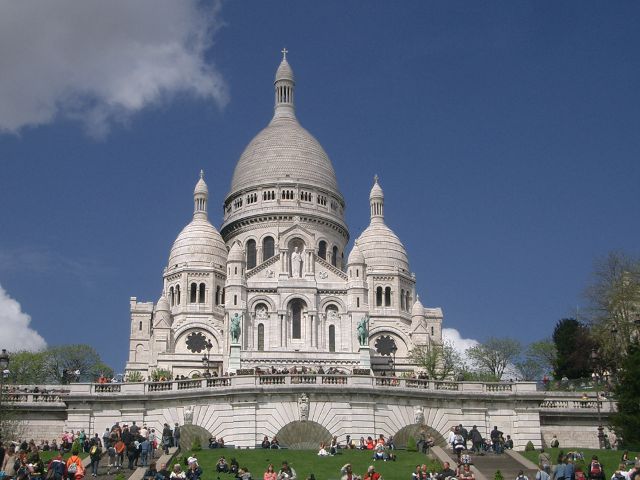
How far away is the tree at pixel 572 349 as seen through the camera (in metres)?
76.2

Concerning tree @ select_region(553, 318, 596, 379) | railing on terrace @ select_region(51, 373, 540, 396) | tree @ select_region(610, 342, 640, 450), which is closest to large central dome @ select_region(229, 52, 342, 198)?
tree @ select_region(553, 318, 596, 379)

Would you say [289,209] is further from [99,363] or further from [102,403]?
[102,403]

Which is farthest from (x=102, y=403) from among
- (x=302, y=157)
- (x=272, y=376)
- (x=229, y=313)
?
(x=302, y=157)

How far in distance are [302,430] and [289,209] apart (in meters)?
68.0

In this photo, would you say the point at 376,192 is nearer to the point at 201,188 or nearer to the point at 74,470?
the point at 201,188

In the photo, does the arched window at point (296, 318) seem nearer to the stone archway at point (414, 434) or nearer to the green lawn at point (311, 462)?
the stone archway at point (414, 434)

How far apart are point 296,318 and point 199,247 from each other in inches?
581

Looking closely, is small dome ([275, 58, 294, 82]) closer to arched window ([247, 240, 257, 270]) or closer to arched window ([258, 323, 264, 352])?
arched window ([247, 240, 257, 270])

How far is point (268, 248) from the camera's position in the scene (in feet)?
378

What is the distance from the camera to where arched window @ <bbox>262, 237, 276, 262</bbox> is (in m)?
114

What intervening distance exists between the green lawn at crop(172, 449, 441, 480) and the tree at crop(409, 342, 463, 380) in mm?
43427

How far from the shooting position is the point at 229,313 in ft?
328

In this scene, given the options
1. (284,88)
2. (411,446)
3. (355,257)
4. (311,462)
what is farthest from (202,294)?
(311,462)

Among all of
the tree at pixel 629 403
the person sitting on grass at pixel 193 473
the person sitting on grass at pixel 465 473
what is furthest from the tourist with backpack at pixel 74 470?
the tree at pixel 629 403
